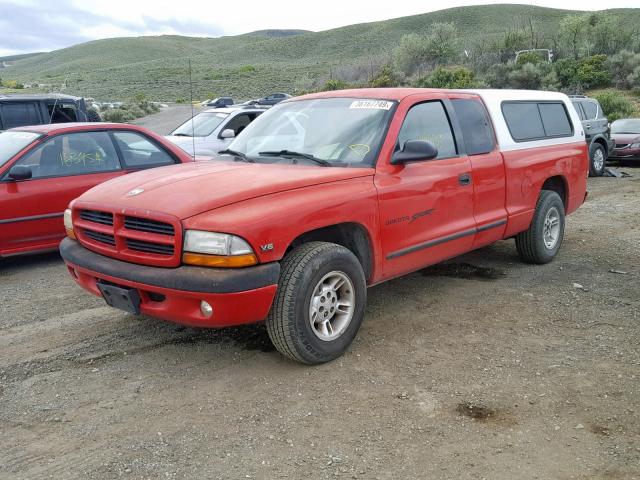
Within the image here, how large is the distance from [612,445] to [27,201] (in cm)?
558

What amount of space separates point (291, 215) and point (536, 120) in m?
3.55

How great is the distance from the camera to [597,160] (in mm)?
14078

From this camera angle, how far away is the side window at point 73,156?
6602mm

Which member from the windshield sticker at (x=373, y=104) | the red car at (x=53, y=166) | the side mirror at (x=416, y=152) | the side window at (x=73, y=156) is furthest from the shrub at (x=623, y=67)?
the side mirror at (x=416, y=152)

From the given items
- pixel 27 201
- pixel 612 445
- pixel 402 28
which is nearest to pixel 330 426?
pixel 612 445

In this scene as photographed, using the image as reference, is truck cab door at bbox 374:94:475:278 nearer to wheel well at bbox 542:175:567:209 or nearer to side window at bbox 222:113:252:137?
wheel well at bbox 542:175:567:209

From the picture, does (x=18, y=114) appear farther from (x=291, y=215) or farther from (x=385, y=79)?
(x=385, y=79)

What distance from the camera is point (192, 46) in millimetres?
119375

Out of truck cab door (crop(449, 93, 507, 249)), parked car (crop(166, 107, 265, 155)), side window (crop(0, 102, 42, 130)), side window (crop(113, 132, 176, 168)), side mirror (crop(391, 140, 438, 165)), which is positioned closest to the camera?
side mirror (crop(391, 140, 438, 165))

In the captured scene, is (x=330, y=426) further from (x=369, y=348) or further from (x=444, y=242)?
(x=444, y=242)

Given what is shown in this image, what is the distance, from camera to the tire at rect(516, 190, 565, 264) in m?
6.20

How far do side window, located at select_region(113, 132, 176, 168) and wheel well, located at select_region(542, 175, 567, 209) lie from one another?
422cm

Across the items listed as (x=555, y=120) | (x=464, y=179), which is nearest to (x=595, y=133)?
(x=555, y=120)

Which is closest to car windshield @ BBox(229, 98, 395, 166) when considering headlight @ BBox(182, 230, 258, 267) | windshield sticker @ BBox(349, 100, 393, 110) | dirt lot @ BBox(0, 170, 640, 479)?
windshield sticker @ BBox(349, 100, 393, 110)
